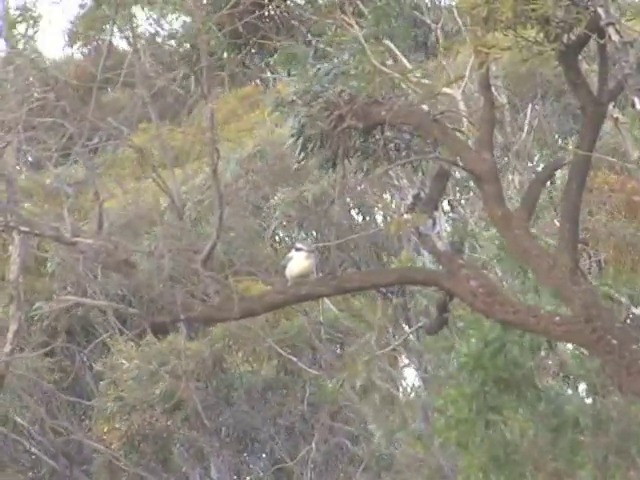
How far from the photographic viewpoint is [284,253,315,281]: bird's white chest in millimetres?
6059

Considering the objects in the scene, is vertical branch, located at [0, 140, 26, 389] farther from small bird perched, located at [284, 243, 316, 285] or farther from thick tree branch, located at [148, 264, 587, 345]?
small bird perched, located at [284, 243, 316, 285]

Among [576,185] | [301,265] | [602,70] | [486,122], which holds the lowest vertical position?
[301,265]

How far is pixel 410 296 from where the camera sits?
8.74m

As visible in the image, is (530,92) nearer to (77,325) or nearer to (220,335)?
(220,335)

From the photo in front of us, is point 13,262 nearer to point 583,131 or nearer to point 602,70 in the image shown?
point 583,131

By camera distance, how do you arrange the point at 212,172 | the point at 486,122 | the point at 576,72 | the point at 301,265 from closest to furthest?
the point at 576,72 < the point at 486,122 < the point at 212,172 < the point at 301,265

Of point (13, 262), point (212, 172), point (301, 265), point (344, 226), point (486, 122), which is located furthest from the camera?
point (344, 226)

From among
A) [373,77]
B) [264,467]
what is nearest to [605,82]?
[373,77]


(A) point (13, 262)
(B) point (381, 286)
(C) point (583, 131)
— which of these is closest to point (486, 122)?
(C) point (583, 131)

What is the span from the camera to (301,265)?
6.20m

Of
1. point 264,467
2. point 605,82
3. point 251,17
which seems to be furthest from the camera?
point 264,467

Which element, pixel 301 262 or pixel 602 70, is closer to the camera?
pixel 602 70

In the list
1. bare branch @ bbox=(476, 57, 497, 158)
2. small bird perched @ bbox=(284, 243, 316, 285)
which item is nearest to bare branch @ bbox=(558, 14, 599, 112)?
bare branch @ bbox=(476, 57, 497, 158)

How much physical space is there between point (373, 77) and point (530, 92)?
3234 mm
